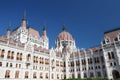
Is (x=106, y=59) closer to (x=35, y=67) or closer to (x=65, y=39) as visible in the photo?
(x=35, y=67)

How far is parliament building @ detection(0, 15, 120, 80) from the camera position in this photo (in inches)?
1993

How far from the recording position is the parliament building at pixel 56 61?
50.6m

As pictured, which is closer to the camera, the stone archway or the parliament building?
the parliament building

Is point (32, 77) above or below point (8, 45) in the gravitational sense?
below

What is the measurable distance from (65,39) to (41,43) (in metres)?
19.9

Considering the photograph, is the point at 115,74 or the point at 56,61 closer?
the point at 115,74

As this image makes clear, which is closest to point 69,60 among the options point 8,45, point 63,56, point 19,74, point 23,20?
point 63,56

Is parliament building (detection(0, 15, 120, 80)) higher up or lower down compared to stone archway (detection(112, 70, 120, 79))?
higher up

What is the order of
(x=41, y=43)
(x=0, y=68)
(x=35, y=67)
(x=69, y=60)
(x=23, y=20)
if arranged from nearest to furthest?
(x=0, y=68), (x=35, y=67), (x=69, y=60), (x=23, y=20), (x=41, y=43)

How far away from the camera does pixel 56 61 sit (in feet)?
237

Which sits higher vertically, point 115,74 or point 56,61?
point 56,61

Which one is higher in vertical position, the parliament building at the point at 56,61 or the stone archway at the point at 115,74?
the parliament building at the point at 56,61

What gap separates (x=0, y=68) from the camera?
4669cm

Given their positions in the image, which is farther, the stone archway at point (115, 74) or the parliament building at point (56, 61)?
the stone archway at point (115, 74)
